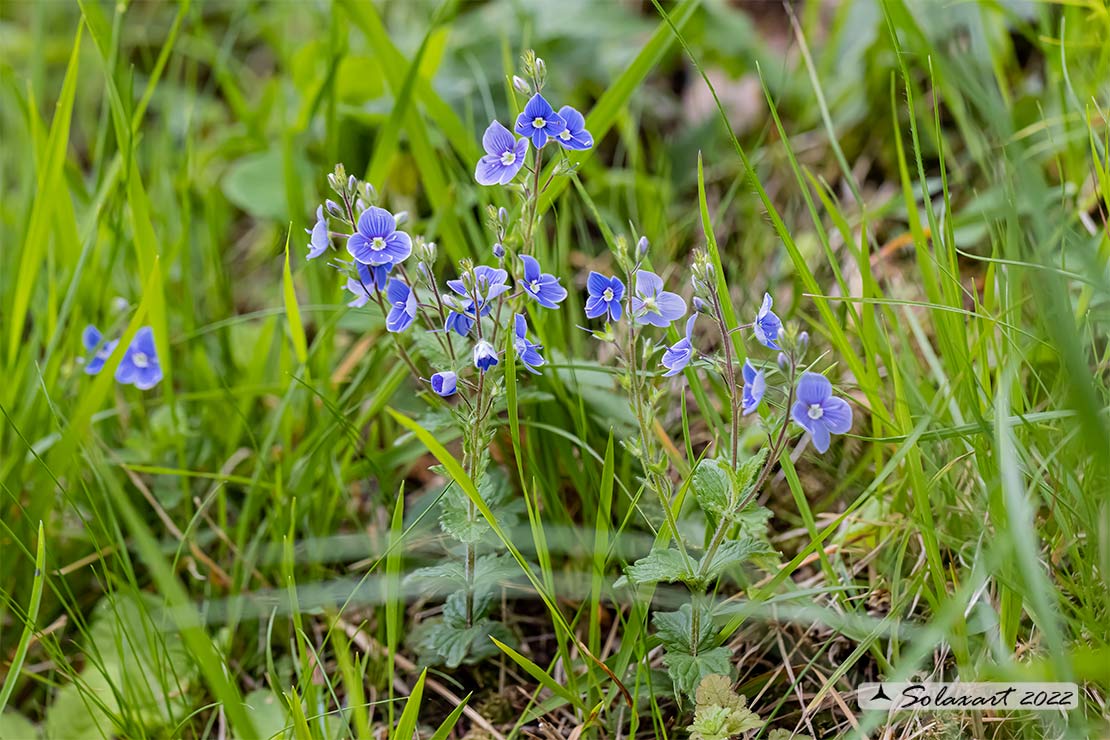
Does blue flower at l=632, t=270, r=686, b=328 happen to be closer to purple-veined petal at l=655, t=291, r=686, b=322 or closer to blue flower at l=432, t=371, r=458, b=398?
purple-veined petal at l=655, t=291, r=686, b=322

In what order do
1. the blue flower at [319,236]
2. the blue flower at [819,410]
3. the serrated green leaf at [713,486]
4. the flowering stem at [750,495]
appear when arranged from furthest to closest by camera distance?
the blue flower at [319,236] → the serrated green leaf at [713,486] → the flowering stem at [750,495] → the blue flower at [819,410]

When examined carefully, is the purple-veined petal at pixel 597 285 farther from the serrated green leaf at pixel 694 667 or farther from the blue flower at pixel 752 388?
the serrated green leaf at pixel 694 667

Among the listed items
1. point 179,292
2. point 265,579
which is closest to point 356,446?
point 265,579

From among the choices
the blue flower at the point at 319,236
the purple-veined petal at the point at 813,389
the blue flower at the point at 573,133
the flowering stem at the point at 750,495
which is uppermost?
the blue flower at the point at 573,133

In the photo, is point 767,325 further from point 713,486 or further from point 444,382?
point 444,382

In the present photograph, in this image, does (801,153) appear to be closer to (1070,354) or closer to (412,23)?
(412,23)

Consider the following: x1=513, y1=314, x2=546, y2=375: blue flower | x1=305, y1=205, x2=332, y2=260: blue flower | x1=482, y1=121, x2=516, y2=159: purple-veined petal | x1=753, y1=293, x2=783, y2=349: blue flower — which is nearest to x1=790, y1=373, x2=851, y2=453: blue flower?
x1=753, y1=293, x2=783, y2=349: blue flower

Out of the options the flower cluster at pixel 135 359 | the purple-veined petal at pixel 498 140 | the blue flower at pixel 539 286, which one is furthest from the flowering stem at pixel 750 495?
the flower cluster at pixel 135 359

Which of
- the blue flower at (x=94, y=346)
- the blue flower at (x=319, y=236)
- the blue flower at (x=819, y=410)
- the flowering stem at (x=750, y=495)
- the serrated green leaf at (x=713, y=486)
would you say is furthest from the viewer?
the blue flower at (x=94, y=346)
